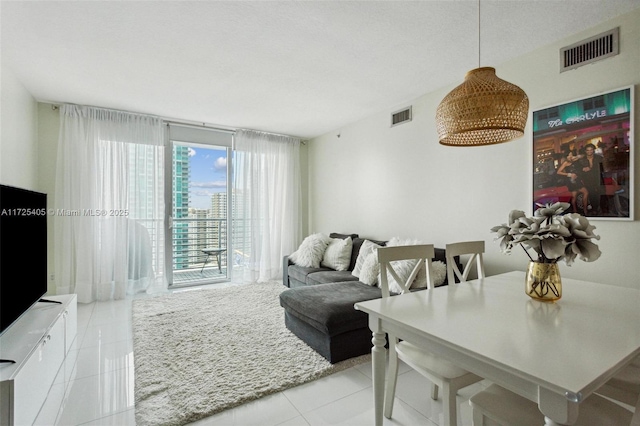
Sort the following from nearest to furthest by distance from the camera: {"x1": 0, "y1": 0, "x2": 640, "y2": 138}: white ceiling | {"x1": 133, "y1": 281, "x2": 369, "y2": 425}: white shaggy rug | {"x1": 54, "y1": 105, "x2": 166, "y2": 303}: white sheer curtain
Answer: {"x1": 133, "y1": 281, "x2": 369, "y2": 425}: white shaggy rug
{"x1": 0, "y1": 0, "x2": 640, "y2": 138}: white ceiling
{"x1": 54, "y1": 105, "x2": 166, "y2": 303}: white sheer curtain

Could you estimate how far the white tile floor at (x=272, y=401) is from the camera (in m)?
1.76

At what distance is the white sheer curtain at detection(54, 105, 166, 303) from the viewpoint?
388cm

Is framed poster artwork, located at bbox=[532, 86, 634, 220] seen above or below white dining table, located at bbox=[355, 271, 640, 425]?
above

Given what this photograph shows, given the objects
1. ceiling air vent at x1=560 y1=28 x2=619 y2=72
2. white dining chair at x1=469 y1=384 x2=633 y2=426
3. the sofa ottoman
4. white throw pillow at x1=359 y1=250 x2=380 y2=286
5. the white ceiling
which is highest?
the white ceiling

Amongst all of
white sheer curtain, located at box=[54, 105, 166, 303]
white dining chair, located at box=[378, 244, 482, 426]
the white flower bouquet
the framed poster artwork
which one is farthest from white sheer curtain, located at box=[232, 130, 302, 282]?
the white flower bouquet

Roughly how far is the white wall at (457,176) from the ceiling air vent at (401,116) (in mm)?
73

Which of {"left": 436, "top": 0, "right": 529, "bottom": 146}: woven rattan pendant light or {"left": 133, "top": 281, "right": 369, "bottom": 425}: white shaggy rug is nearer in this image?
{"left": 436, "top": 0, "right": 529, "bottom": 146}: woven rattan pendant light

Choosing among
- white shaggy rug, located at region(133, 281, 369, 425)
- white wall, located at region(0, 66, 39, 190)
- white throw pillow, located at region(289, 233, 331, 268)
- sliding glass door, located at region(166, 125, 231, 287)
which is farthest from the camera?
sliding glass door, located at region(166, 125, 231, 287)

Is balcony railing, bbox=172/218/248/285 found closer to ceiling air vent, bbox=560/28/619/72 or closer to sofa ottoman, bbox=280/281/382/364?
sofa ottoman, bbox=280/281/382/364

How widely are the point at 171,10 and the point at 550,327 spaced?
9.36 feet

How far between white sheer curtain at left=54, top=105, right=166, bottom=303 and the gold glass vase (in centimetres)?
447

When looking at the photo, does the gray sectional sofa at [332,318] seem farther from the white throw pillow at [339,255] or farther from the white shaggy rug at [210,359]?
the white throw pillow at [339,255]

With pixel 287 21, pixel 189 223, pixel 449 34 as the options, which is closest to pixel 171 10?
pixel 287 21

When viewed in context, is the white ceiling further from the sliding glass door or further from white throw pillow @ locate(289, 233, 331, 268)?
white throw pillow @ locate(289, 233, 331, 268)
